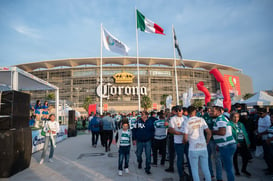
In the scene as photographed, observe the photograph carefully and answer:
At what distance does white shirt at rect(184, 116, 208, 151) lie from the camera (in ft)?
11.5

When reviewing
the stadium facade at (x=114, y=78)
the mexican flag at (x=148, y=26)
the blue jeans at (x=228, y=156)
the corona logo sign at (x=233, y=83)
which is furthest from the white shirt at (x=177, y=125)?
the corona logo sign at (x=233, y=83)

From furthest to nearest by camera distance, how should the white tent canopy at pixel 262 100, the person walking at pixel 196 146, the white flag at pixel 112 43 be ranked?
the white flag at pixel 112 43 < the white tent canopy at pixel 262 100 < the person walking at pixel 196 146

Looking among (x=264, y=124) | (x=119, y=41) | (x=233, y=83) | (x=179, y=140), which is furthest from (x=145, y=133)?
(x=233, y=83)

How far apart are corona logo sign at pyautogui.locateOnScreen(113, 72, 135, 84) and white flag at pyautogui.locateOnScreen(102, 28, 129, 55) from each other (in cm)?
4186

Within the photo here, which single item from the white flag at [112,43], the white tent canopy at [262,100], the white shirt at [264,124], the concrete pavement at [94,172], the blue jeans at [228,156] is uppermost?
the white flag at [112,43]

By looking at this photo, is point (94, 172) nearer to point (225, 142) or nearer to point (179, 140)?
point (179, 140)

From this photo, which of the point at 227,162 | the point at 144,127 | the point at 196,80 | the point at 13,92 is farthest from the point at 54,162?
the point at 196,80

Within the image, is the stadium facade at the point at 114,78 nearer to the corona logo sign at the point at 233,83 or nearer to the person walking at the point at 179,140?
the corona logo sign at the point at 233,83

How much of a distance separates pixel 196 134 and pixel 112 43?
619 inches

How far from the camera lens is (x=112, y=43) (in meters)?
17.8

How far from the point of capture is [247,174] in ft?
15.9

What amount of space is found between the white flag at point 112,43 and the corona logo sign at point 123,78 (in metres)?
41.9

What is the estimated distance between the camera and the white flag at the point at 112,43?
17.4m

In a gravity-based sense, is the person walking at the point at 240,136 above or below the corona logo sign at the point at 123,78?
below
